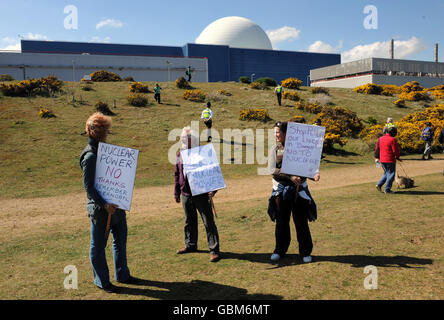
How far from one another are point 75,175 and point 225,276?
12908 millimetres

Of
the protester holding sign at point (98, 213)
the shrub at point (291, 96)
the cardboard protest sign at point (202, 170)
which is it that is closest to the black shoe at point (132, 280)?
the protester holding sign at point (98, 213)

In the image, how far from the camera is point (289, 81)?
40.0m

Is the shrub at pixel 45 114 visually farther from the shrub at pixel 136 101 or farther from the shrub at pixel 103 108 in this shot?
the shrub at pixel 136 101

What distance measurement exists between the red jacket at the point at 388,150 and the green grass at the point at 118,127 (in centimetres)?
698

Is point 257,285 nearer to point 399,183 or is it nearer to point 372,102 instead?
point 399,183

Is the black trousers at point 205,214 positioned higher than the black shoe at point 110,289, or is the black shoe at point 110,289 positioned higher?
the black trousers at point 205,214

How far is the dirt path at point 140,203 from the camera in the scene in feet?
27.2

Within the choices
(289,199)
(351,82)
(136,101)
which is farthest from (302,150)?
(351,82)

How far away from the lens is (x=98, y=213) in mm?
4172

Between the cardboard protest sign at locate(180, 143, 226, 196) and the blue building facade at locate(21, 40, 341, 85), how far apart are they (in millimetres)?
77698

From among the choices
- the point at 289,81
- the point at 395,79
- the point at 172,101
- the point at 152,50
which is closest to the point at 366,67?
the point at 395,79

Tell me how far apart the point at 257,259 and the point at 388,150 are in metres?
6.19

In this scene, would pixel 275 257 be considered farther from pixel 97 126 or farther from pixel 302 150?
pixel 97 126

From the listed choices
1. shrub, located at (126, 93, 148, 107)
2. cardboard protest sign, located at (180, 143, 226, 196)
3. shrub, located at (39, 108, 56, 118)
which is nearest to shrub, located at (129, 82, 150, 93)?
shrub, located at (126, 93, 148, 107)
